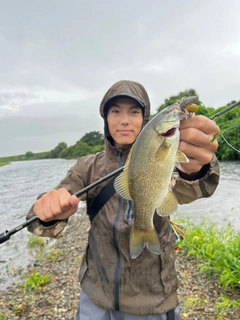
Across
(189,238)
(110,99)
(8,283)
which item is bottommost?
(8,283)

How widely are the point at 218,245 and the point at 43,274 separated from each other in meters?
3.96

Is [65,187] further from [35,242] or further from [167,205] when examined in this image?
[35,242]

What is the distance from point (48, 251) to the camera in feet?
25.6

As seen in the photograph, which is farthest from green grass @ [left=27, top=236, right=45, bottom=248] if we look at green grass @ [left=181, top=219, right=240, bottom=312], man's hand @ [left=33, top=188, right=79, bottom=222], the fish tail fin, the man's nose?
the fish tail fin

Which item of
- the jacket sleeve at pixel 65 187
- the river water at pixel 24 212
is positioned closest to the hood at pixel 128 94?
the jacket sleeve at pixel 65 187

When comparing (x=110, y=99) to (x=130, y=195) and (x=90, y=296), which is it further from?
(x=90, y=296)

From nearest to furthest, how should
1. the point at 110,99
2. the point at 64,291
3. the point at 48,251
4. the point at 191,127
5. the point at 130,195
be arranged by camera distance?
the point at 191,127 → the point at 130,195 → the point at 110,99 → the point at 64,291 → the point at 48,251

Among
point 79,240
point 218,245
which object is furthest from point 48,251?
point 218,245

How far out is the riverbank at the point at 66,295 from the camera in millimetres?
4219

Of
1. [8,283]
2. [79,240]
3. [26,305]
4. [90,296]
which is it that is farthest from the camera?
[79,240]

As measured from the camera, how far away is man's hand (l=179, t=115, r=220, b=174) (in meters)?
1.63

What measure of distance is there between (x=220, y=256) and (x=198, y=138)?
4.07 metres

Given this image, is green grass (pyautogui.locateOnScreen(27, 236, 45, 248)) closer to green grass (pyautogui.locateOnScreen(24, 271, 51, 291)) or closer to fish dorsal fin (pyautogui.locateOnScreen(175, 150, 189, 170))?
green grass (pyautogui.locateOnScreen(24, 271, 51, 291))

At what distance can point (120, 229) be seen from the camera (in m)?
2.42
